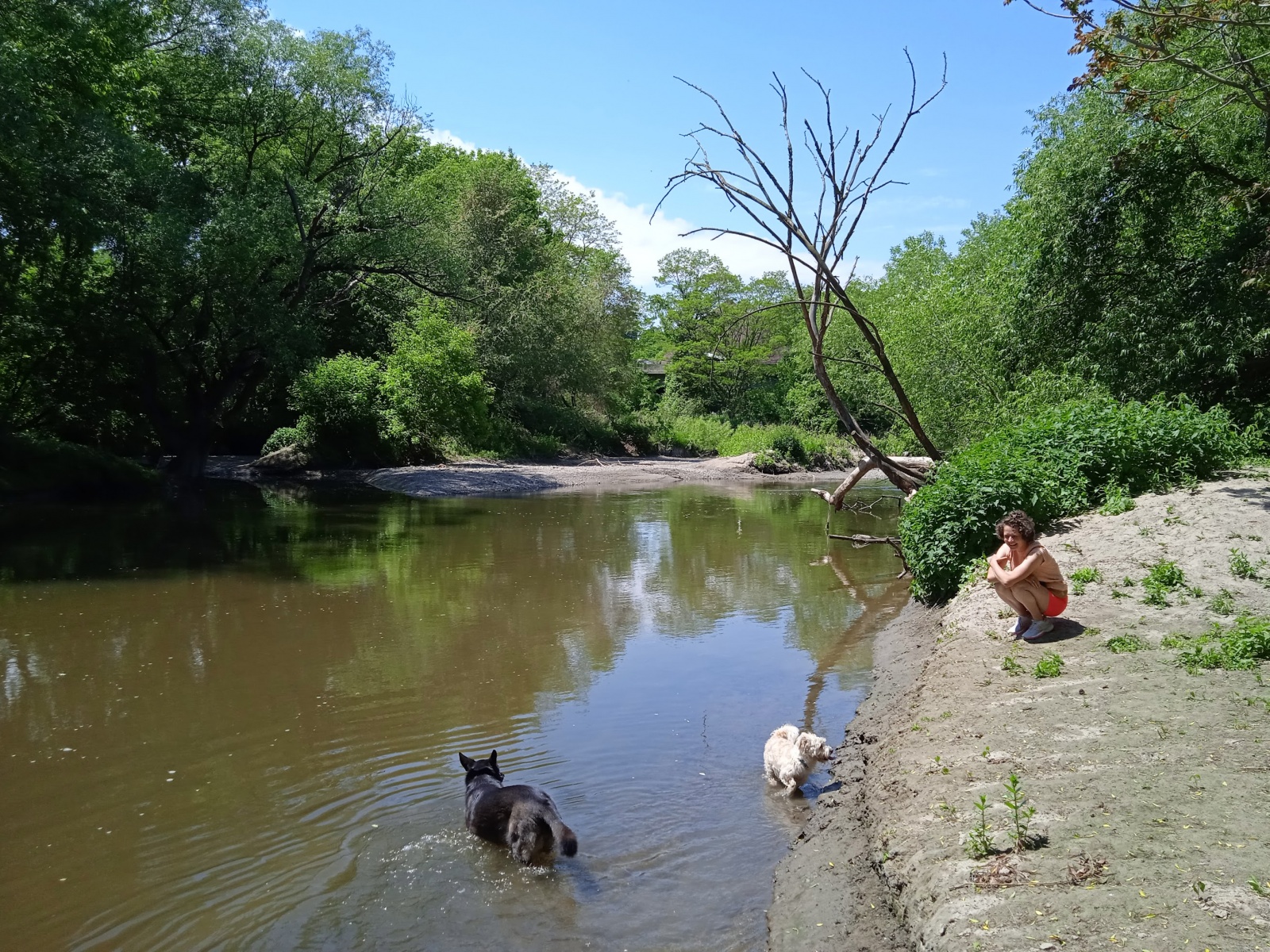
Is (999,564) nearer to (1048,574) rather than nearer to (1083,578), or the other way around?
(1048,574)

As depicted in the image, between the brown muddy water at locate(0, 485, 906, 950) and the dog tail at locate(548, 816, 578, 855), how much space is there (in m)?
0.13

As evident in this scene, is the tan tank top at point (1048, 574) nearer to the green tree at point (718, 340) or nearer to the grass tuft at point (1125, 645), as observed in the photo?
the grass tuft at point (1125, 645)

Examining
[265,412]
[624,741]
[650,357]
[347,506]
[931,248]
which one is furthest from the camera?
[650,357]

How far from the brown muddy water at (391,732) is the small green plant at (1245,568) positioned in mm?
3631

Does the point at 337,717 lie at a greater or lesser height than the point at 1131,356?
lesser

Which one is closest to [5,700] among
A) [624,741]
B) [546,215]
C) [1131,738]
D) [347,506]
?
[624,741]

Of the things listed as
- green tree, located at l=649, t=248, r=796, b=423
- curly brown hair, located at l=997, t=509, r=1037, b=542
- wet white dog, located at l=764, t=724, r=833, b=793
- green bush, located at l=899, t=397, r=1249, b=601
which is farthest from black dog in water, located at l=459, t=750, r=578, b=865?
green tree, located at l=649, t=248, r=796, b=423

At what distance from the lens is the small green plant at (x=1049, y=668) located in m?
6.82


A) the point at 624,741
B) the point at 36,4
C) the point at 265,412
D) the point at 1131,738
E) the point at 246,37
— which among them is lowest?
the point at 624,741

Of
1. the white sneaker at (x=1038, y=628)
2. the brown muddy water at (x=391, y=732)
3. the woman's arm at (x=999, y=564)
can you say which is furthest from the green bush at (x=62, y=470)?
the white sneaker at (x=1038, y=628)

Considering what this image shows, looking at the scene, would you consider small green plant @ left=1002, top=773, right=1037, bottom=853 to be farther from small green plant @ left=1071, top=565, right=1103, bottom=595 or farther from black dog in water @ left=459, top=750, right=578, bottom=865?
small green plant @ left=1071, top=565, right=1103, bottom=595

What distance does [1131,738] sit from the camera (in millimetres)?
5352

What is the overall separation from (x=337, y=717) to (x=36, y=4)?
19488 millimetres

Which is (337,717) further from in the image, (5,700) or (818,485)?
(818,485)
